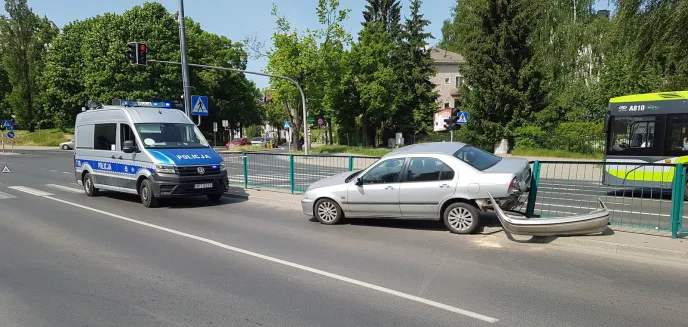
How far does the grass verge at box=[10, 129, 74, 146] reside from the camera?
5719cm

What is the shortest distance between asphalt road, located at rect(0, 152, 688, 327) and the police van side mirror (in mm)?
2698

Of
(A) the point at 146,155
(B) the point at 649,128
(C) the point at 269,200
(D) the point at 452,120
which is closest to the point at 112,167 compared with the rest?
(A) the point at 146,155

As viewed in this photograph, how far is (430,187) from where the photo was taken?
307 inches

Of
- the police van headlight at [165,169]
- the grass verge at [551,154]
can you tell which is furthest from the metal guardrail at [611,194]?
the grass verge at [551,154]

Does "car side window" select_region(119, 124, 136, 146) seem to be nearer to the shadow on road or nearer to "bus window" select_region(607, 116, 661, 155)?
the shadow on road

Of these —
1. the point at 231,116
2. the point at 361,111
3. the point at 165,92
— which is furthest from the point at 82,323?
the point at 231,116

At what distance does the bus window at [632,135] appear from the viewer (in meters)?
12.8

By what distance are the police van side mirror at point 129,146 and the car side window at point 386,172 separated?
20.1 ft

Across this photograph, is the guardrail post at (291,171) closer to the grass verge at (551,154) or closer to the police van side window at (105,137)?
the police van side window at (105,137)

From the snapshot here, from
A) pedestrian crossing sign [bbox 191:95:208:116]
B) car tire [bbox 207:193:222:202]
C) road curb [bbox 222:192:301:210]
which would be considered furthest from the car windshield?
pedestrian crossing sign [bbox 191:95:208:116]

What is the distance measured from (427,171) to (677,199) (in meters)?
3.71

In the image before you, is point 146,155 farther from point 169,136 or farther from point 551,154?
point 551,154

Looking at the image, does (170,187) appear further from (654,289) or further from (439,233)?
(654,289)

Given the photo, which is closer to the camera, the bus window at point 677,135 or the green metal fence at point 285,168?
the green metal fence at point 285,168
